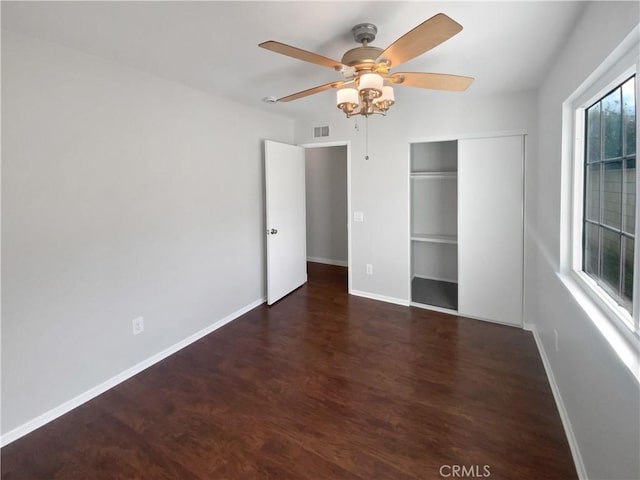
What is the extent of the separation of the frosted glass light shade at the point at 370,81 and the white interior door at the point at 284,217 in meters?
2.11

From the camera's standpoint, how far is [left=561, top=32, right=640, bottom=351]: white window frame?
1.27 meters

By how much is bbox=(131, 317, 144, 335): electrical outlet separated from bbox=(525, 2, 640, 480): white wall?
2908 mm

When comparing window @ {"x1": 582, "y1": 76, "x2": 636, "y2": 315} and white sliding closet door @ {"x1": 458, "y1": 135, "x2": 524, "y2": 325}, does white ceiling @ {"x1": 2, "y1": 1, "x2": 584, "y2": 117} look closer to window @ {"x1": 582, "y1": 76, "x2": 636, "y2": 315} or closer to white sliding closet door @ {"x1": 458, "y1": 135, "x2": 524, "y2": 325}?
window @ {"x1": 582, "y1": 76, "x2": 636, "y2": 315}

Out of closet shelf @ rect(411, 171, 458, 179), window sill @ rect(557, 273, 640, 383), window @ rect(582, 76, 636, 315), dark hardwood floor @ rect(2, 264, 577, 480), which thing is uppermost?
closet shelf @ rect(411, 171, 458, 179)

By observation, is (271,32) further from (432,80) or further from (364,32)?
(432,80)

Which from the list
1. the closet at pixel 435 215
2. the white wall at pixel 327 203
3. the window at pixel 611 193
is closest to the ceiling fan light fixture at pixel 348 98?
the window at pixel 611 193

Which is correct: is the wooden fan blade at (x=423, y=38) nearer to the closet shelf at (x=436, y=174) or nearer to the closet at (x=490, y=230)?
the closet at (x=490, y=230)

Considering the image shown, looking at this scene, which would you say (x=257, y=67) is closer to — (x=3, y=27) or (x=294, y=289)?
(x=3, y=27)

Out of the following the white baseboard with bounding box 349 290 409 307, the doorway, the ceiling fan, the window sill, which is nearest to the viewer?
the window sill

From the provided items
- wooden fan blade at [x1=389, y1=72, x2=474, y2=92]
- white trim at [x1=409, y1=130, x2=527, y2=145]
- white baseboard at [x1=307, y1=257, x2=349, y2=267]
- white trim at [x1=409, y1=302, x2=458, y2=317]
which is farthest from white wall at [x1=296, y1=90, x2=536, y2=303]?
white baseboard at [x1=307, y1=257, x2=349, y2=267]

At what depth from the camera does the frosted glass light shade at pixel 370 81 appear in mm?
1785

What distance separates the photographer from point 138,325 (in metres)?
2.62

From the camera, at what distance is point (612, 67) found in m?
1.50

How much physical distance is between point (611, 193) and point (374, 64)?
140 cm
